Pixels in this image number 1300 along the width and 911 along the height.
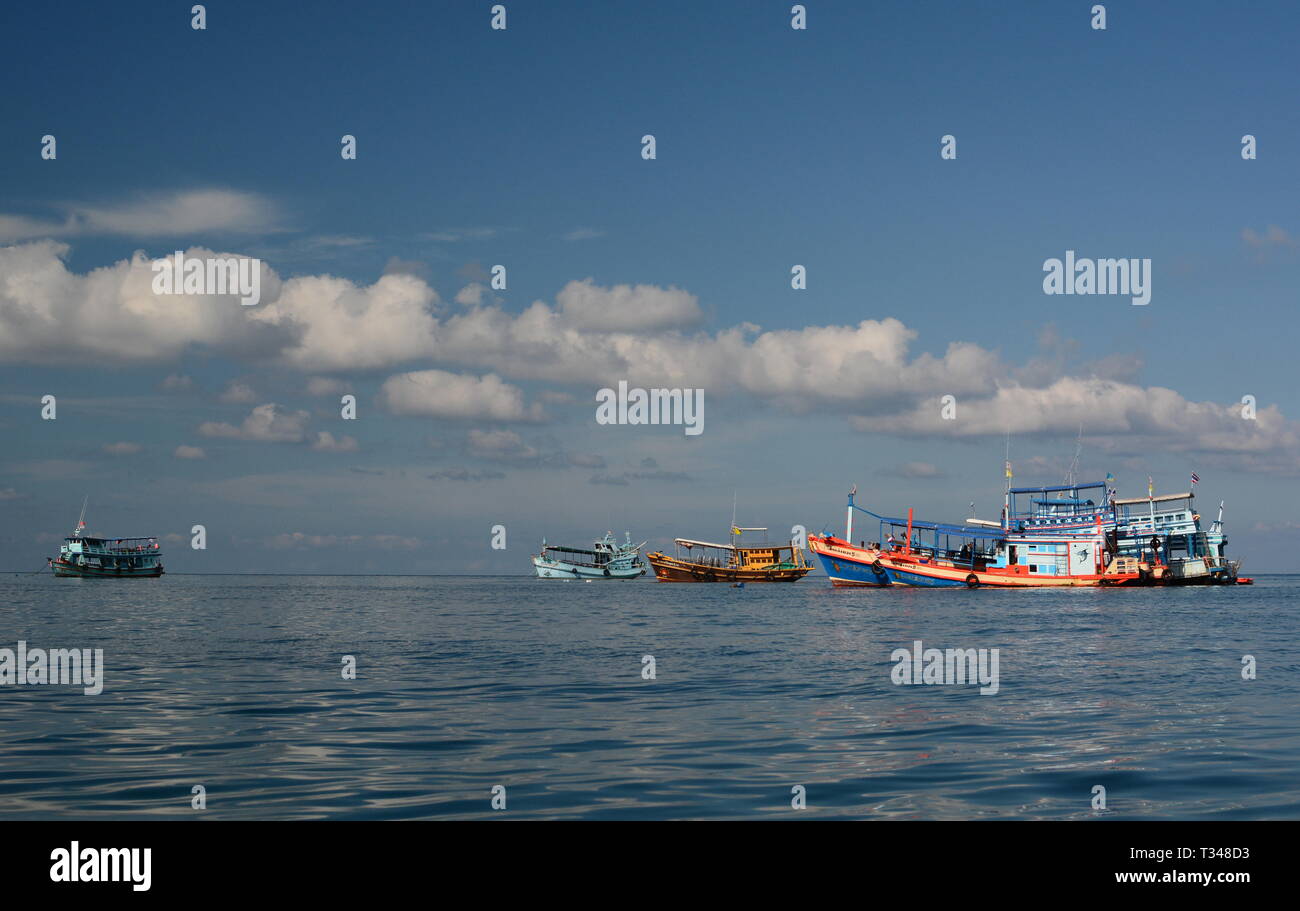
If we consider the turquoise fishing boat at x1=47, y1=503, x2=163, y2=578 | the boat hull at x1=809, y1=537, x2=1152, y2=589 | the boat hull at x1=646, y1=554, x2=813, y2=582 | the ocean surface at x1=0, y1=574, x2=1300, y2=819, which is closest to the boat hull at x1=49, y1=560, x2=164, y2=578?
the turquoise fishing boat at x1=47, y1=503, x2=163, y2=578

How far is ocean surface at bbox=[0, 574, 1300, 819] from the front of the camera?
1437 cm

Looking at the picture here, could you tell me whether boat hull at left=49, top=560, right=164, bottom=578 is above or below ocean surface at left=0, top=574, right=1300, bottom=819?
below

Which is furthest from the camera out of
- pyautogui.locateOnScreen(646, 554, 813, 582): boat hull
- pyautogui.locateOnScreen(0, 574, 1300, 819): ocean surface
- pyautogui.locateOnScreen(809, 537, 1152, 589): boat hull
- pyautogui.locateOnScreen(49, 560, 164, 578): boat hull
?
pyautogui.locateOnScreen(49, 560, 164, 578): boat hull

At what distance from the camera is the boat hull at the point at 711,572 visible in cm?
16788

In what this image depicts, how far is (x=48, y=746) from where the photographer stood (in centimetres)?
1872

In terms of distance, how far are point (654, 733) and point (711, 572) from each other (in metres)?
153

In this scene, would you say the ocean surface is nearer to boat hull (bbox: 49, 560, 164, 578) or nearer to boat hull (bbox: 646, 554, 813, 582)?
boat hull (bbox: 646, 554, 813, 582)

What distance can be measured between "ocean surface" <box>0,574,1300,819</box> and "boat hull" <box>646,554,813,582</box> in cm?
12472

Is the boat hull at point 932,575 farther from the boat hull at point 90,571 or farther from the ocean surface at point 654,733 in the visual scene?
the boat hull at point 90,571
